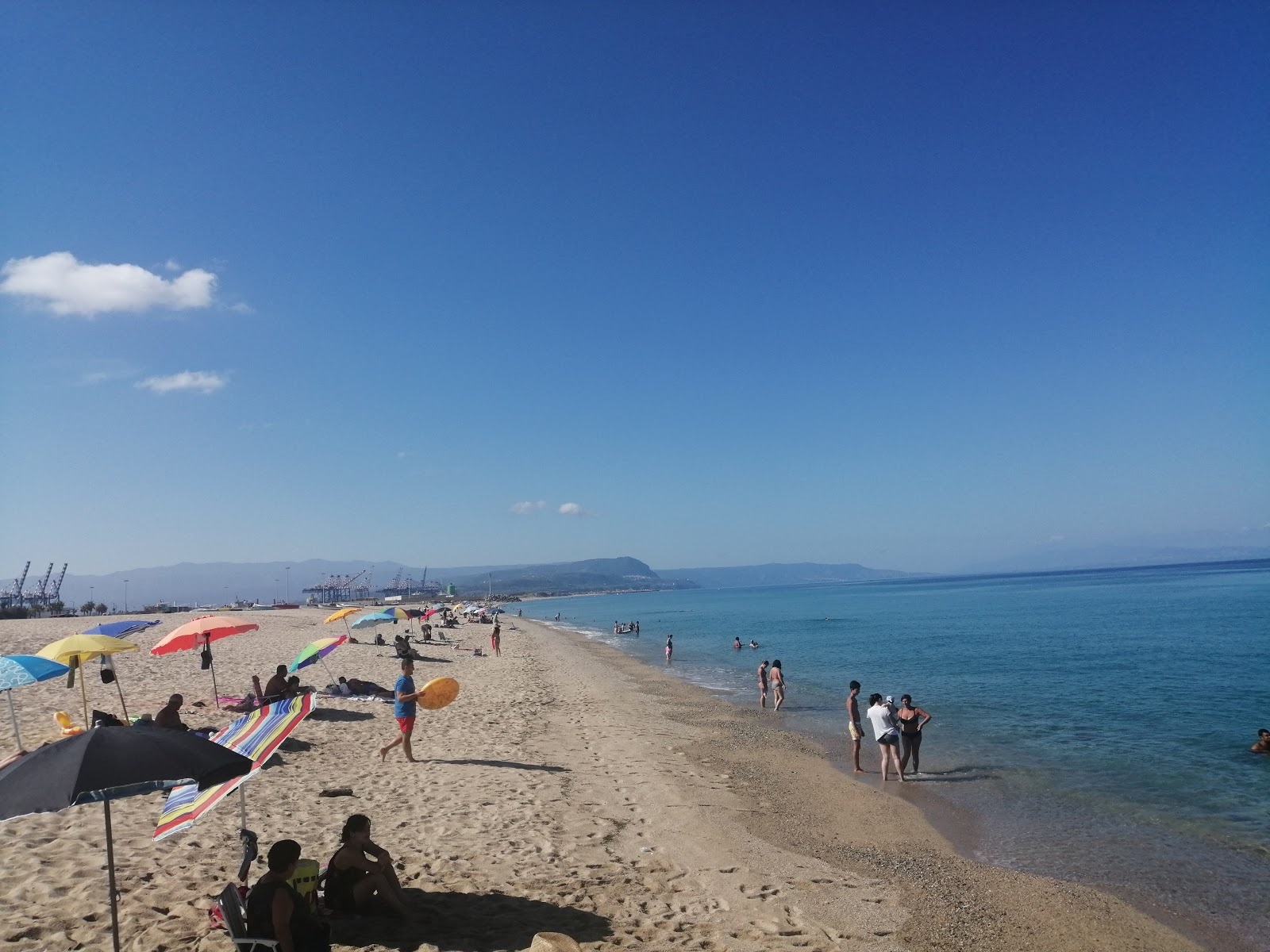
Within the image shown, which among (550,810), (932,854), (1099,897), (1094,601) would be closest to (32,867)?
(550,810)

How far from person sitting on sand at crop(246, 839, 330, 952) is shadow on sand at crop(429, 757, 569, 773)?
6.92m

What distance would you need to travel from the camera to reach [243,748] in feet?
22.1

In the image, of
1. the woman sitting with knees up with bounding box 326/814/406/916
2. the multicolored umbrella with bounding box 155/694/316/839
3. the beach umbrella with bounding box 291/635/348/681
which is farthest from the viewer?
the beach umbrella with bounding box 291/635/348/681

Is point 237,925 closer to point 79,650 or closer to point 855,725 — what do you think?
point 79,650

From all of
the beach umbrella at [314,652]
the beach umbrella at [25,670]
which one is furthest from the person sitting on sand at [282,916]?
the beach umbrella at [314,652]

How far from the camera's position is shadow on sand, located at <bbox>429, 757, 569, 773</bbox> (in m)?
12.0

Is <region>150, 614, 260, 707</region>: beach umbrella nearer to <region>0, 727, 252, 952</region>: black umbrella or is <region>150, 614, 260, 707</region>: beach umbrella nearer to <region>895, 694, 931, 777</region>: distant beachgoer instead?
<region>0, 727, 252, 952</region>: black umbrella

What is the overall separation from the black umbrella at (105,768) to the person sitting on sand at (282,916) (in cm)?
86

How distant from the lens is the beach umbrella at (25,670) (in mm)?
8648

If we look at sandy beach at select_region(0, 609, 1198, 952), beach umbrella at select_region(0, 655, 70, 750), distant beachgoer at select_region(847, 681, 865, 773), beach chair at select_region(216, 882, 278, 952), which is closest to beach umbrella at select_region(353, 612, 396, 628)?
sandy beach at select_region(0, 609, 1198, 952)

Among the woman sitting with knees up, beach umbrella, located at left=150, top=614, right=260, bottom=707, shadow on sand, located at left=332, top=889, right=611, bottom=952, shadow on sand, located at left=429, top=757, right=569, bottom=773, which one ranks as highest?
beach umbrella, located at left=150, top=614, right=260, bottom=707

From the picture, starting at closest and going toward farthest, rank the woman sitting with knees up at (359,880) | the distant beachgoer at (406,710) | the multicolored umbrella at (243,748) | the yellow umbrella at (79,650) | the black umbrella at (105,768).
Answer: the black umbrella at (105,768) → the multicolored umbrella at (243,748) → the woman sitting with knees up at (359,880) → the yellow umbrella at (79,650) → the distant beachgoer at (406,710)

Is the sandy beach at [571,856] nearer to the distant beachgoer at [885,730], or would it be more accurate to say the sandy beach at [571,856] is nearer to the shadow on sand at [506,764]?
the shadow on sand at [506,764]

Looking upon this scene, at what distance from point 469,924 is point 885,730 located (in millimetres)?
8611
